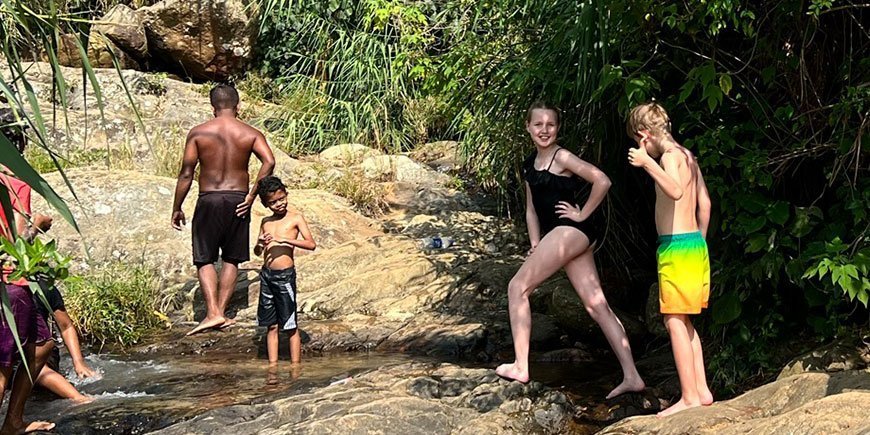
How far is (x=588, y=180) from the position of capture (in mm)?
5184

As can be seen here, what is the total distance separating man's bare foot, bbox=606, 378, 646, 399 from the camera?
5.14 m

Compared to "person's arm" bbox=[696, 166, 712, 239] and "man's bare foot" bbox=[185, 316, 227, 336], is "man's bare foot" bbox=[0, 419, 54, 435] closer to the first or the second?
"man's bare foot" bbox=[185, 316, 227, 336]

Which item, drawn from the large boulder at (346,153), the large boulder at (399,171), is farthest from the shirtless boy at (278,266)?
the large boulder at (346,153)

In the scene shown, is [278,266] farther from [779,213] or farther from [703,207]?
[779,213]

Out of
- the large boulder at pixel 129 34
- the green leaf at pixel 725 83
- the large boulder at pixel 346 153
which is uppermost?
the large boulder at pixel 129 34

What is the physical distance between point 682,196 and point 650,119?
0.39m

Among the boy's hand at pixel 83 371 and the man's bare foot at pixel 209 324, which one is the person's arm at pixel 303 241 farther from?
the boy's hand at pixel 83 371

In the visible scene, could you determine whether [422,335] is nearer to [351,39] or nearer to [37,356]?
[37,356]

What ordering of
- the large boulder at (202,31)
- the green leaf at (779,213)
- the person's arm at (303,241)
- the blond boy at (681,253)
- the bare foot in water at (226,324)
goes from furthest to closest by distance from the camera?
the large boulder at (202,31) → the bare foot in water at (226,324) → the person's arm at (303,241) → the green leaf at (779,213) → the blond boy at (681,253)

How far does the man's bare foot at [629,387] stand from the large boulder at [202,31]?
36.8ft

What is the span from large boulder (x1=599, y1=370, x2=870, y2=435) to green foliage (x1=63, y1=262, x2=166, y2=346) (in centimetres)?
431

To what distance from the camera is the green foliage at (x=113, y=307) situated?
24.3 ft

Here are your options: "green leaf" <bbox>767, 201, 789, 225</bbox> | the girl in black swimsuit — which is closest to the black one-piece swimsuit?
the girl in black swimsuit

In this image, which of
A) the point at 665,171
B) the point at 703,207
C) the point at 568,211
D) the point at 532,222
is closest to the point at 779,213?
the point at 703,207
